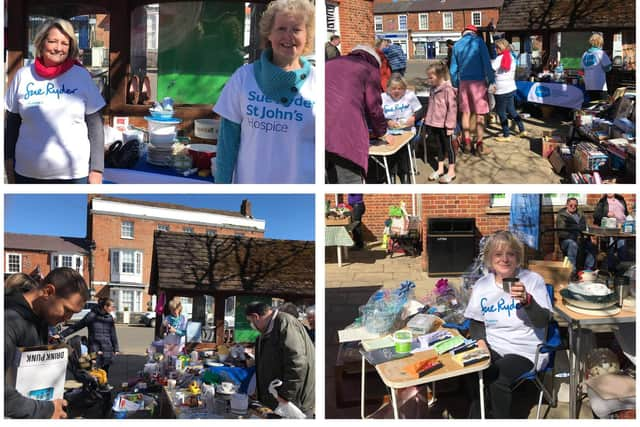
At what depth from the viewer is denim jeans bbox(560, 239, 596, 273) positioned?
4.84 meters

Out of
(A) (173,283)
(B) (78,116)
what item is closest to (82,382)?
(A) (173,283)

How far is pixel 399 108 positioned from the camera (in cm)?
489

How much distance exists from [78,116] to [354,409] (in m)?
2.09

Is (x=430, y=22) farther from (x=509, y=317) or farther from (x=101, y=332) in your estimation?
(x=101, y=332)

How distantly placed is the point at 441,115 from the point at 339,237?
0.83m

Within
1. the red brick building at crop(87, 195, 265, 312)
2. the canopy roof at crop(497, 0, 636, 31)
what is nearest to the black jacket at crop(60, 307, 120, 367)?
the red brick building at crop(87, 195, 265, 312)

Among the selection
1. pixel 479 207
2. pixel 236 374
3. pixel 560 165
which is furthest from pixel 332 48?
pixel 236 374

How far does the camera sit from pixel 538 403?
479 cm

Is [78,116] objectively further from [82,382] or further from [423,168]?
[423,168]

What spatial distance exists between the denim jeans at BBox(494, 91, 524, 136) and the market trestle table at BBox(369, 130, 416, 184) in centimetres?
48

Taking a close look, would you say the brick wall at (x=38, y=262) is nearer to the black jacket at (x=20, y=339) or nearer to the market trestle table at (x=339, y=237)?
the black jacket at (x=20, y=339)

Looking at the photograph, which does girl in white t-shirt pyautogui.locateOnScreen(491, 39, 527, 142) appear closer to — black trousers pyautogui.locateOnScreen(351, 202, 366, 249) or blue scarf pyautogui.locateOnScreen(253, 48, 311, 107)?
black trousers pyautogui.locateOnScreen(351, 202, 366, 249)

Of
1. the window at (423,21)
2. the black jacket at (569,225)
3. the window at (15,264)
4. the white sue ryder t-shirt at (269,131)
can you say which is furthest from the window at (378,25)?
the window at (15,264)

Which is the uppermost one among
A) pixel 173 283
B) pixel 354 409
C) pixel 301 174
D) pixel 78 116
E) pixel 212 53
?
pixel 212 53
